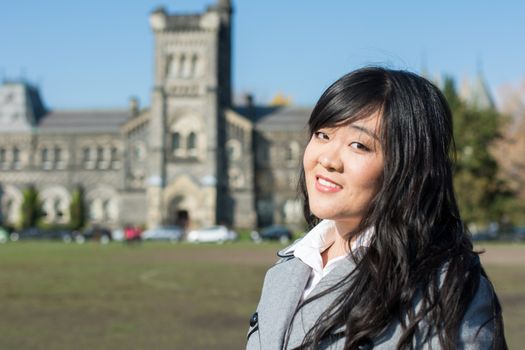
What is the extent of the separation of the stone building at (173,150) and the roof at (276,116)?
0.34 ft

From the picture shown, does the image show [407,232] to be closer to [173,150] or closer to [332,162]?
[332,162]

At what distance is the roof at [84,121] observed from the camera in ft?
238

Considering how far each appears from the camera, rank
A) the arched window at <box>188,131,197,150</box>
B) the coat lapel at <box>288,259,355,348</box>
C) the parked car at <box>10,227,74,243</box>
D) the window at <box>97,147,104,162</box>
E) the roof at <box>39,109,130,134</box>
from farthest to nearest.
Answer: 1. the roof at <box>39,109,130,134</box>
2. the window at <box>97,147,104,162</box>
3. the arched window at <box>188,131,197,150</box>
4. the parked car at <box>10,227,74,243</box>
5. the coat lapel at <box>288,259,355,348</box>

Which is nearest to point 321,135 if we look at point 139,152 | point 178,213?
point 178,213

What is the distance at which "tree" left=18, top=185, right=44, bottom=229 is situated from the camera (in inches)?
2702

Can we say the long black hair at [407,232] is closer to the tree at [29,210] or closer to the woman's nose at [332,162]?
the woman's nose at [332,162]

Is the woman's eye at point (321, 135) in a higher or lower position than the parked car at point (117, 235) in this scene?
higher

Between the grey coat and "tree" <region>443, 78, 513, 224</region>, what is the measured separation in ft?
162

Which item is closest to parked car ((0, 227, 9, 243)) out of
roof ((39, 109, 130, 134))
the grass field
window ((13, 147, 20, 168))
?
window ((13, 147, 20, 168))

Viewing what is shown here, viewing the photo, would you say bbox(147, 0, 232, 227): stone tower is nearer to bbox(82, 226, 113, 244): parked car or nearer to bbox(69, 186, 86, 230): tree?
bbox(82, 226, 113, 244): parked car

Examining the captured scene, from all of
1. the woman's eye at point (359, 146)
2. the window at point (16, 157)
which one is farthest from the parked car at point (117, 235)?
the woman's eye at point (359, 146)

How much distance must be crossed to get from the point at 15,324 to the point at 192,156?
5245 cm

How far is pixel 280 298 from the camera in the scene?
106 inches

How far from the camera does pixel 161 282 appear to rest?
21812 millimetres
